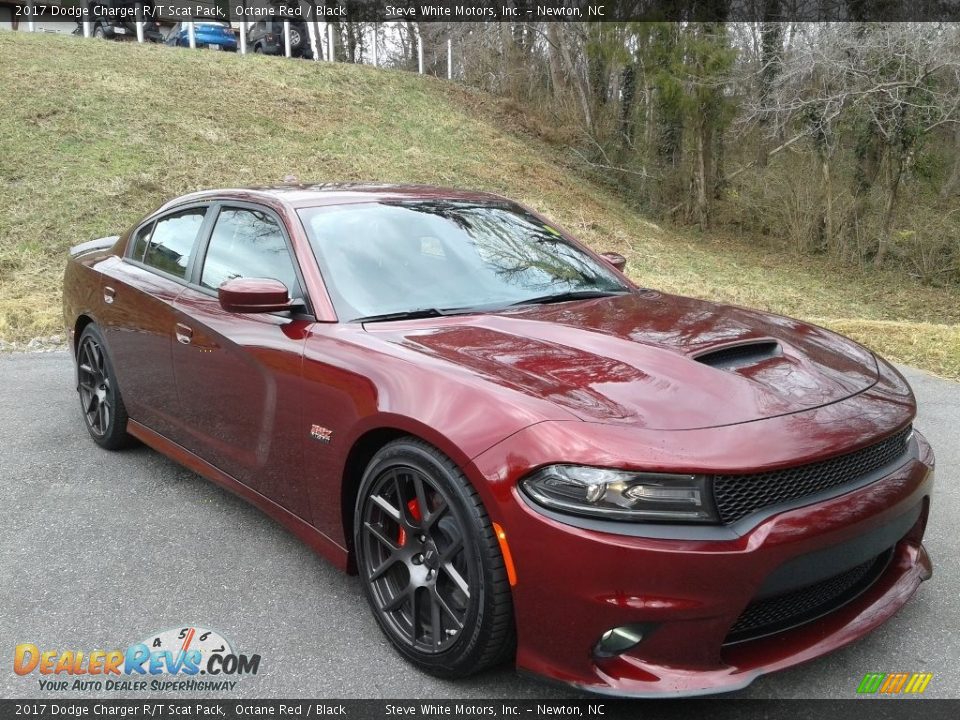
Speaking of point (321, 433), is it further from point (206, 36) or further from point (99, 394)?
point (206, 36)

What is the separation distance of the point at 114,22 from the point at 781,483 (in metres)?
24.5

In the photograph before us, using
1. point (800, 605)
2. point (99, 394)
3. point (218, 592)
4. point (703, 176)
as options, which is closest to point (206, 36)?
point (703, 176)

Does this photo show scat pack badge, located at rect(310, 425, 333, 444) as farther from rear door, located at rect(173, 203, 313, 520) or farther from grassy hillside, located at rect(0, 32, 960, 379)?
grassy hillside, located at rect(0, 32, 960, 379)

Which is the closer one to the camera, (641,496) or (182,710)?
(641,496)

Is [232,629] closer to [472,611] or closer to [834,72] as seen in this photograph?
[472,611]

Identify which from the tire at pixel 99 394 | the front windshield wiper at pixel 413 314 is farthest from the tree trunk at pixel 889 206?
the tire at pixel 99 394

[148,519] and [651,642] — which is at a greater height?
[651,642]

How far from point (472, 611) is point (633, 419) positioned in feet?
2.30


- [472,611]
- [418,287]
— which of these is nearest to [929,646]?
[472,611]

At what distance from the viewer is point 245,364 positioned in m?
3.14

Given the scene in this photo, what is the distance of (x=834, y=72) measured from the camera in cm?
1431

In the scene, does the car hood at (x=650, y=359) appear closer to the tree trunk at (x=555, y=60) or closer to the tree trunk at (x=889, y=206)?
the tree trunk at (x=889, y=206)

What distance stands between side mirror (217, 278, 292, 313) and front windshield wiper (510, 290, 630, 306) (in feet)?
2.96

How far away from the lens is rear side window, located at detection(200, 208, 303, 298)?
10.6ft
